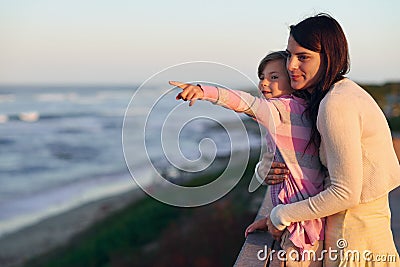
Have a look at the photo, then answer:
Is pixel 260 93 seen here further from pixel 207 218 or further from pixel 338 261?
pixel 207 218

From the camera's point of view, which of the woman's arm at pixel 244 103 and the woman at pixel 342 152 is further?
the woman's arm at pixel 244 103

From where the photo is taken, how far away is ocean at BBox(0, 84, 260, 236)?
8.63 feet

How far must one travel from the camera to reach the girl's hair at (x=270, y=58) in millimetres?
2578

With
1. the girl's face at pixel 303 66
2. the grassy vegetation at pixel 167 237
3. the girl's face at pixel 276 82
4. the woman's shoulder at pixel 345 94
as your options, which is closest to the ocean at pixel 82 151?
the girl's face at pixel 276 82

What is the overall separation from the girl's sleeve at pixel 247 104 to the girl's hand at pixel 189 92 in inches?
2.5

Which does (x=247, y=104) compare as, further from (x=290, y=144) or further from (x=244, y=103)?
(x=290, y=144)

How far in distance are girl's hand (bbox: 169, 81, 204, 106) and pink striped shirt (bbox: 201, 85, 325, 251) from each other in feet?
0.15

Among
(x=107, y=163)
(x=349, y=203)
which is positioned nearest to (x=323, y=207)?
(x=349, y=203)

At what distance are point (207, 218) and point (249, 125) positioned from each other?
24.2 feet

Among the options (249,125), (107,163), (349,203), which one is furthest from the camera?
(107,163)

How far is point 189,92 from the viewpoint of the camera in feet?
7.07

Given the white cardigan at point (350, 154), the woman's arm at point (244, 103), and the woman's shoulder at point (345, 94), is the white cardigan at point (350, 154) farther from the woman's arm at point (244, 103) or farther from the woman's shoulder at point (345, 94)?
the woman's arm at point (244, 103)

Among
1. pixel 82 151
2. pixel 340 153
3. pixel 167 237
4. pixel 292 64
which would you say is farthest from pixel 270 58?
pixel 82 151

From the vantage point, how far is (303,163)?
94.5 inches
